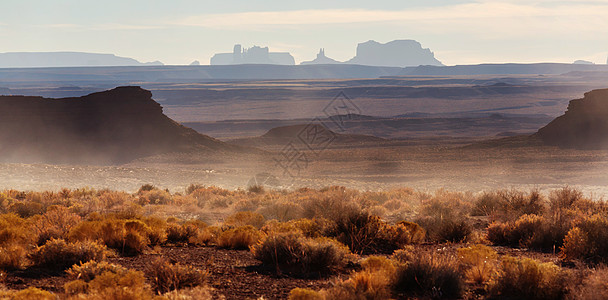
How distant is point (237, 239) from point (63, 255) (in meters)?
3.33

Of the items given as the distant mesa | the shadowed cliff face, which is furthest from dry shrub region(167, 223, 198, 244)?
the distant mesa

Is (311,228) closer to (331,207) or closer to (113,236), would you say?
(331,207)

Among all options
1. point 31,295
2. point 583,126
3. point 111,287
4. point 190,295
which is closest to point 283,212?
point 190,295

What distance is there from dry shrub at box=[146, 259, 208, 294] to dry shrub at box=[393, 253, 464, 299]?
273 centimetres

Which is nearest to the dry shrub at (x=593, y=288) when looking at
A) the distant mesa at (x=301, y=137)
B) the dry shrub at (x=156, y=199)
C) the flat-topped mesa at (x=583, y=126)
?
the dry shrub at (x=156, y=199)

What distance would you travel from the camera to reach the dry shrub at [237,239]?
1088 centimetres

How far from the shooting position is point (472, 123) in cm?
11856

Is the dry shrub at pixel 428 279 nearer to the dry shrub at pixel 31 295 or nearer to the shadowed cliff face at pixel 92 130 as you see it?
the dry shrub at pixel 31 295

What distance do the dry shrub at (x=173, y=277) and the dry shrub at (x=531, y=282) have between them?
4025 mm

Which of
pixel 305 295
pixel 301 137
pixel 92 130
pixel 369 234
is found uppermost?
pixel 305 295

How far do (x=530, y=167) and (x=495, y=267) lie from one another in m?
46.5

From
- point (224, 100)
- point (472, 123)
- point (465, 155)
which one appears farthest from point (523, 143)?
point (224, 100)

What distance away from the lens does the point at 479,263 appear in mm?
8758

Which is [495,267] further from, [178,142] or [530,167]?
[178,142]
